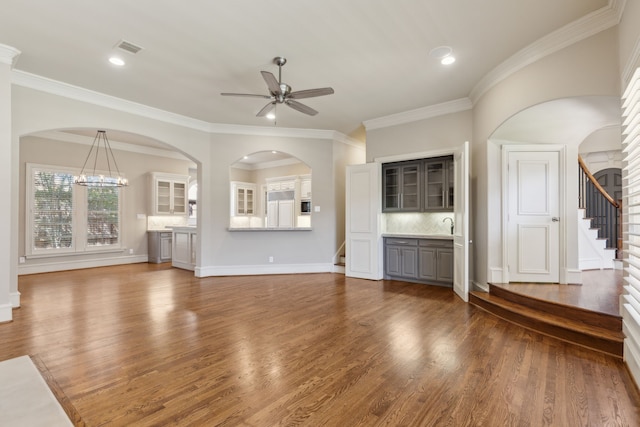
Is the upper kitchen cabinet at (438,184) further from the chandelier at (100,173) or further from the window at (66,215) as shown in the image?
the window at (66,215)

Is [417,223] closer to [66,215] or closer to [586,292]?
[586,292]

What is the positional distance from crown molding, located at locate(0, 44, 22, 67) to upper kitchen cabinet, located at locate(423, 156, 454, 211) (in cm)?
585

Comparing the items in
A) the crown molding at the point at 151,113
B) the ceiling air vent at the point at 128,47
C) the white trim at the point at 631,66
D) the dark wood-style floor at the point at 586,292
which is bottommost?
the dark wood-style floor at the point at 586,292

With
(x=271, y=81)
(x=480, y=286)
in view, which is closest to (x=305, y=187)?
(x=480, y=286)

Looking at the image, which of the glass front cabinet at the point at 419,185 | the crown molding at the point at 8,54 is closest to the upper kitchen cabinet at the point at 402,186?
the glass front cabinet at the point at 419,185

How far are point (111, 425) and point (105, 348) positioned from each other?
1306 mm

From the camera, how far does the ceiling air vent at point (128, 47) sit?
337cm

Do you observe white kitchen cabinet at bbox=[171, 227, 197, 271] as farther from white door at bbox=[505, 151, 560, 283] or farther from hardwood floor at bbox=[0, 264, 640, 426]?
white door at bbox=[505, 151, 560, 283]

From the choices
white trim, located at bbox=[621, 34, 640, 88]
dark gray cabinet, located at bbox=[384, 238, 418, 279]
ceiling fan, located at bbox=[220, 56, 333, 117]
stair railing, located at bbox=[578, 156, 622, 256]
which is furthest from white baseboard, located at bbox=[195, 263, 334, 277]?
stair railing, located at bbox=[578, 156, 622, 256]

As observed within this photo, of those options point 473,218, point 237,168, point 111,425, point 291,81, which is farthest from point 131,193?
point 473,218

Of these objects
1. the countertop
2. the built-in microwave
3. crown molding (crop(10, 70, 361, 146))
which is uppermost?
crown molding (crop(10, 70, 361, 146))

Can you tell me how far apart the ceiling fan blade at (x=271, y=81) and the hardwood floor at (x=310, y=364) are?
2655 mm

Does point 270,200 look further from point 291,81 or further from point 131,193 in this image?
point 291,81

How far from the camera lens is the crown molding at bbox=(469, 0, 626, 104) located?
277 centimetres
